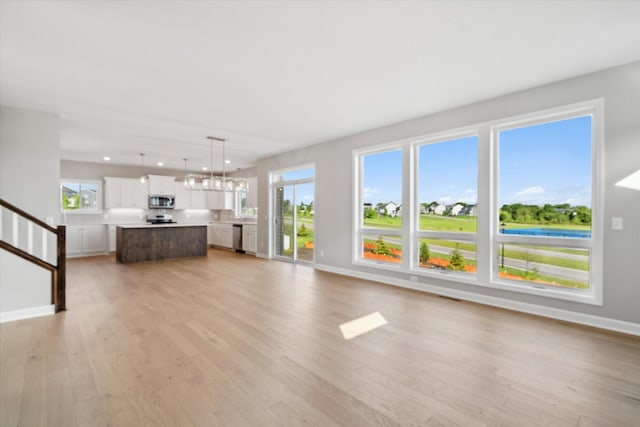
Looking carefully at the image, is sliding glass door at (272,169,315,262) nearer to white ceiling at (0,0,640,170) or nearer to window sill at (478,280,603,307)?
white ceiling at (0,0,640,170)

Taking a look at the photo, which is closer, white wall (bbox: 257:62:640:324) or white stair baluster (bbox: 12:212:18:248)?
white wall (bbox: 257:62:640:324)

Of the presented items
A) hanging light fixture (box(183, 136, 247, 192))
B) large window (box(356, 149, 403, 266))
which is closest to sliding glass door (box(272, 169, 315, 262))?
hanging light fixture (box(183, 136, 247, 192))

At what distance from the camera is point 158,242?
755cm

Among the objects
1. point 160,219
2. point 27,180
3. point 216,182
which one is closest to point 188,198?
point 160,219

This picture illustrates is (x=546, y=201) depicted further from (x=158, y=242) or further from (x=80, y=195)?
(x=80, y=195)

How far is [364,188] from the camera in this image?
19.2ft

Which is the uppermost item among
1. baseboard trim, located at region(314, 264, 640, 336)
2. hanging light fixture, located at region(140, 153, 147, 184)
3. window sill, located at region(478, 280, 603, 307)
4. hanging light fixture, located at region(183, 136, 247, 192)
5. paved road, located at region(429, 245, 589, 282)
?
hanging light fixture, located at region(140, 153, 147, 184)

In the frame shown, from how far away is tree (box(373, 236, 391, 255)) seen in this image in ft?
17.7

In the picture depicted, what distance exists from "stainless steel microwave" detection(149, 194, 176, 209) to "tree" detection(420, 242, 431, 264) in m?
8.22

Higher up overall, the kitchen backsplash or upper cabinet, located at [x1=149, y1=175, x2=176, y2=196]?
upper cabinet, located at [x1=149, y1=175, x2=176, y2=196]

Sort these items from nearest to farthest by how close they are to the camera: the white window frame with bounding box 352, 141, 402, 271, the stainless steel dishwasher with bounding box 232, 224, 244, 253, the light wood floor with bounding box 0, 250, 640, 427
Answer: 1. the light wood floor with bounding box 0, 250, 640, 427
2. the white window frame with bounding box 352, 141, 402, 271
3. the stainless steel dishwasher with bounding box 232, 224, 244, 253

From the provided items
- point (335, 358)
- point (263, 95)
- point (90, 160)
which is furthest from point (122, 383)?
point (90, 160)

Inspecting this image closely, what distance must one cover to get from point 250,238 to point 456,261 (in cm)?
611

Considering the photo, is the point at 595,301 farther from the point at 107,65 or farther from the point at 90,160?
the point at 90,160
